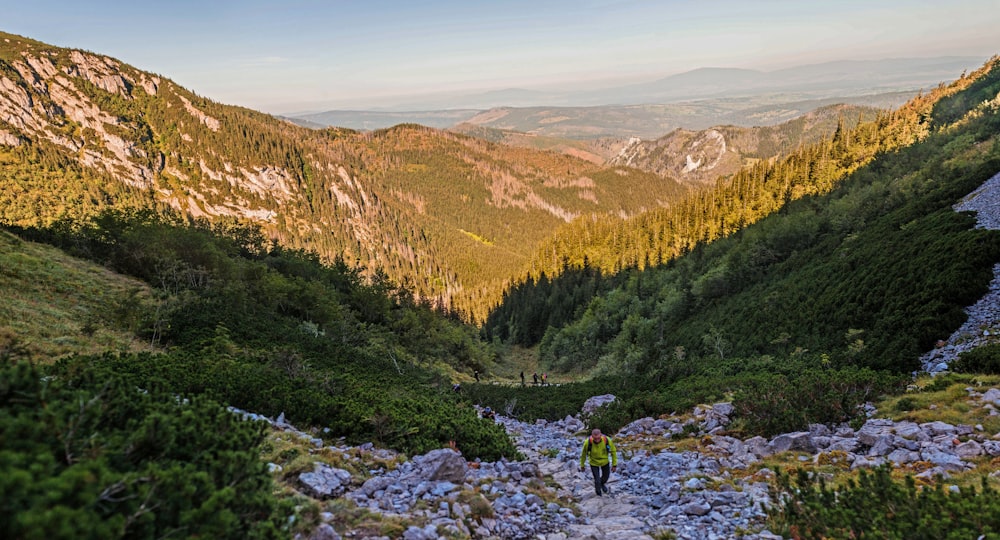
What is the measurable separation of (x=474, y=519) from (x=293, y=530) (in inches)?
140

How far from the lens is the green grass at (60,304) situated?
15.5 m

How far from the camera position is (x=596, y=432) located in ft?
42.5

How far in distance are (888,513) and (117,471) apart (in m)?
10.3

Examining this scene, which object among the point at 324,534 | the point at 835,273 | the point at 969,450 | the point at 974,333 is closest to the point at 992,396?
the point at 969,450

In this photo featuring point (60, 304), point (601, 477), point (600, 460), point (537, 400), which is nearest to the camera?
point (600, 460)

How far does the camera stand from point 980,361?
1463cm

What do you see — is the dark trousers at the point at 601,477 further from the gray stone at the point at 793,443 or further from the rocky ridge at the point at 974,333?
the rocky ridge at the point at 974,333

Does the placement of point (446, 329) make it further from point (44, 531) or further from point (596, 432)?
point (44, 531)

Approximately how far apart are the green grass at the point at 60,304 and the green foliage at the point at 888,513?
17977 millimetres

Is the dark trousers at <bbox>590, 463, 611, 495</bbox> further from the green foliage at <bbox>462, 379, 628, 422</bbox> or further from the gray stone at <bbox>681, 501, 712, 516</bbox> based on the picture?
the green foliage at <bbox>462, 379, 628, 422</bbox>

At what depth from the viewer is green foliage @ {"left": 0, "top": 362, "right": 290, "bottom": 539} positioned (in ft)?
10.3

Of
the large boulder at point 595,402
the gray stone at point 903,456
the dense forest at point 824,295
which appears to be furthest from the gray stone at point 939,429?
the large boulder at point 595,402

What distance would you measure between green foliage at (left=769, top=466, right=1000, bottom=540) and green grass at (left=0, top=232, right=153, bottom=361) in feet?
59.0

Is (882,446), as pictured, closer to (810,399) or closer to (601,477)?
(810,399)
